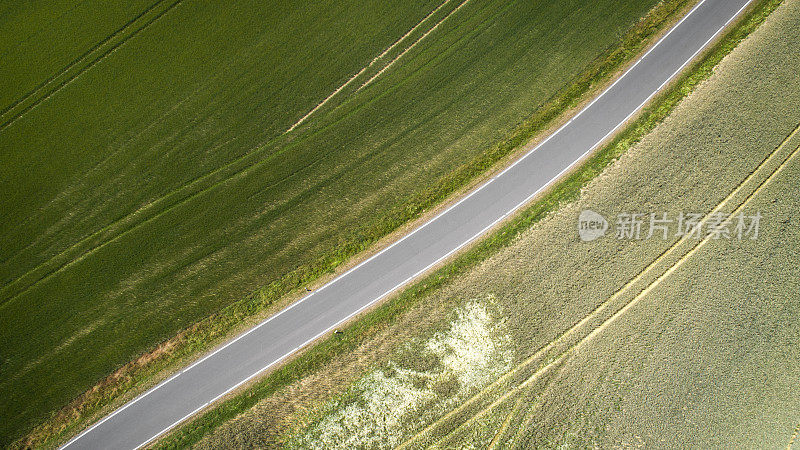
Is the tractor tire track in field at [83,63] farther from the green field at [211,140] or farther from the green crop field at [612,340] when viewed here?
the green crop field at [612,340]

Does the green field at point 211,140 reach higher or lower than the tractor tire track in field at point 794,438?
higher

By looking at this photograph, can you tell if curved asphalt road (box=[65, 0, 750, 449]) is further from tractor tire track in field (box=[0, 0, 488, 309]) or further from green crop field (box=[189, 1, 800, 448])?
tractor tire track in field (box=[0, 0, 488, 309])

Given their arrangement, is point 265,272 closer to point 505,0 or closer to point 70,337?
point 70,337

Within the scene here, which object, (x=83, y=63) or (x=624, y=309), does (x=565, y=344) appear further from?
(x=83, y=63)

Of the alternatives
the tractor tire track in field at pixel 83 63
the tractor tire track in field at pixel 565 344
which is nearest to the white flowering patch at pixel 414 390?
the tractor tire track in field at pixel 565 344

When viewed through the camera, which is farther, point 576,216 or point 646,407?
point 576,216

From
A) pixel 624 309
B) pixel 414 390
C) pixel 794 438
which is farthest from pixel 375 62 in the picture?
pixel 794 438

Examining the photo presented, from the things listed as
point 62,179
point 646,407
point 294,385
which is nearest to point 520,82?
point 646,407
